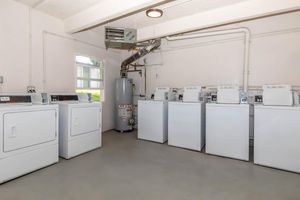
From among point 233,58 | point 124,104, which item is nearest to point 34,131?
point 124,104

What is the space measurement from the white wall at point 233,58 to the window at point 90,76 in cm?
147

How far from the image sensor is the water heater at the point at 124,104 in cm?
520

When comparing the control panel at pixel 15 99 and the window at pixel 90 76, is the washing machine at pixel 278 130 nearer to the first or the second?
the control panel at pixel 15 99

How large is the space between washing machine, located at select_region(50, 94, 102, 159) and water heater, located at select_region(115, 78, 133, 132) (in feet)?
4.58

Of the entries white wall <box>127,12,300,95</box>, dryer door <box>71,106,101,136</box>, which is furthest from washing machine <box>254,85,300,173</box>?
Answer: dryer door <box>71,106,101,136</box>

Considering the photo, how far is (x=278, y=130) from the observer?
9.41 ft

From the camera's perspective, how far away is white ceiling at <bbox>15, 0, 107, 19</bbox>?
320 cm

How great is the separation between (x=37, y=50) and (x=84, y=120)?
1.67 metres

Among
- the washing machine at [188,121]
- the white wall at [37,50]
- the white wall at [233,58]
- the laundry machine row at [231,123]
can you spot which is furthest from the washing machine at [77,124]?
the white wall at [233,58]

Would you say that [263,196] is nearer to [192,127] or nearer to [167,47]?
[192,127]

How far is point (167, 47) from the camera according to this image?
16.4 feet

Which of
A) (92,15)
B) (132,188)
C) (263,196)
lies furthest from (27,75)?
(263,196)

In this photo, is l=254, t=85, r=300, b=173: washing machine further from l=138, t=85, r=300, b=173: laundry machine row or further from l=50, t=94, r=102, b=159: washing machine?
l=50, t=94, r=102, b=159: washing machine

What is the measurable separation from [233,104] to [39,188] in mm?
3225
